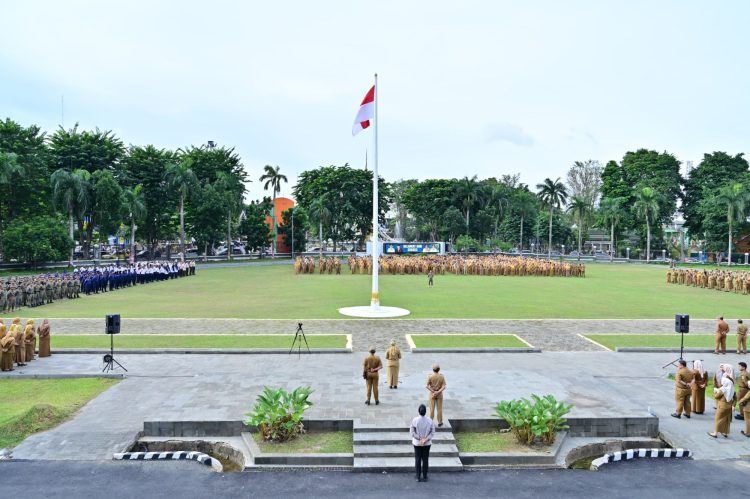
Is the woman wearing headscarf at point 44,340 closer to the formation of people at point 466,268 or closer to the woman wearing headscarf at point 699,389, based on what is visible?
the woman wearing headscarf at point 699,389

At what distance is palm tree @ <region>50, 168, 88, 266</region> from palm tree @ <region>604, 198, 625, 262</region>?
60204mm

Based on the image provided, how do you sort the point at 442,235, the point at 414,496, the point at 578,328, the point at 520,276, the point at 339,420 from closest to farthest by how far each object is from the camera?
the point at 414,496 < the point at 339,420 < the point at 578,328 < the point at 520,276 < the point at 442,235

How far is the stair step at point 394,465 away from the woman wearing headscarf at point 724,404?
16.2 ft

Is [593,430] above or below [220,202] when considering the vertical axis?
below

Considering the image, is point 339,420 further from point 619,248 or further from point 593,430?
point 619,248

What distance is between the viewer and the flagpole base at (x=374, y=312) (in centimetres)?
2133

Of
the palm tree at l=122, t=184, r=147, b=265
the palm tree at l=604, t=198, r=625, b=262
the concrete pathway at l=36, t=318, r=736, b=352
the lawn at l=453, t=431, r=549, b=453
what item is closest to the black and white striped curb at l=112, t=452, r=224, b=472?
the lawn at l=453, t=431, r=549, b=453

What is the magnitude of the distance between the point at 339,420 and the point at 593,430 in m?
4.62

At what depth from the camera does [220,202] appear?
60.7 metres

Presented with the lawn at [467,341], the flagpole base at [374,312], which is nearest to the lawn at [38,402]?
the lawn at [467,341]

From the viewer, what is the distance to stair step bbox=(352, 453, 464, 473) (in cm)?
862

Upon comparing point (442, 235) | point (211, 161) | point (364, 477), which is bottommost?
point (364, 477)

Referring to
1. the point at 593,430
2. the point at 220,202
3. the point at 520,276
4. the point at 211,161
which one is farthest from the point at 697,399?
the point at 211,161

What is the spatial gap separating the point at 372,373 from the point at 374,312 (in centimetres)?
1128
